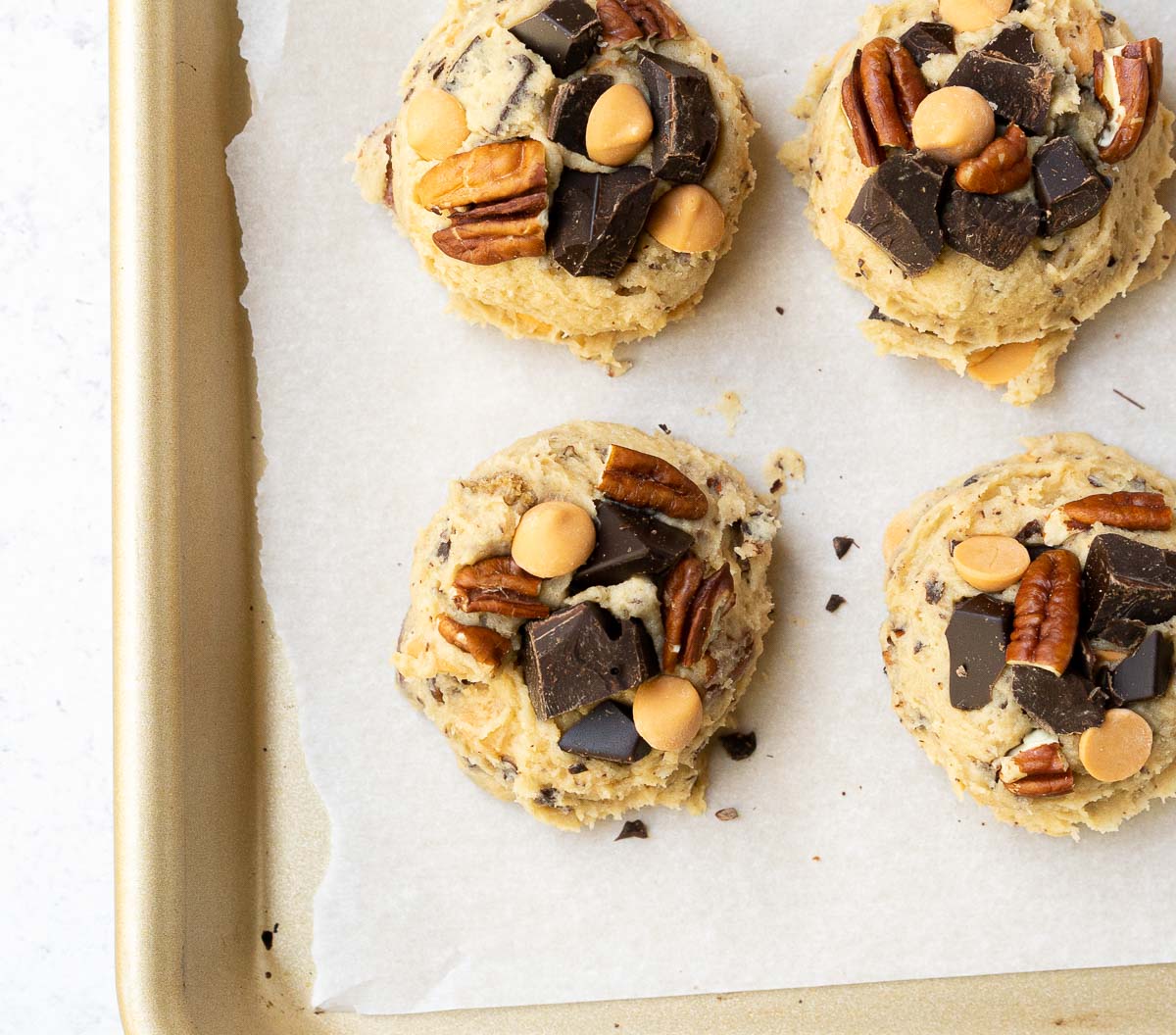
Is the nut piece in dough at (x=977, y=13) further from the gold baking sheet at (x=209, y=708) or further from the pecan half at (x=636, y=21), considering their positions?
the gold baking sheet at (x=209, y=708)

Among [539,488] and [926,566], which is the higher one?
[539,488]

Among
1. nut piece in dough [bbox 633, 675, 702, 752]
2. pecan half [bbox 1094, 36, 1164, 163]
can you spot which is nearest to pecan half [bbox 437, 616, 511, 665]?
nut piece in dough [bbox 633, 675, 702, 752]

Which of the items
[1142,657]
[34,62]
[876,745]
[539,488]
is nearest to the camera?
[1142,657]

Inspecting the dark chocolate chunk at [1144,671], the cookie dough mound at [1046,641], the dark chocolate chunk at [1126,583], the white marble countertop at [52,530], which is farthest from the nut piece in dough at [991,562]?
the white marble countertop at [52,530]

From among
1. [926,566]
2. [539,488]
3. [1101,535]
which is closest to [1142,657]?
[1101,535]

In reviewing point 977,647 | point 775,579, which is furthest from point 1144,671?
point 775,579

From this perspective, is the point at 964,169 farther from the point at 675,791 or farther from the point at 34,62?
the point at 34,62

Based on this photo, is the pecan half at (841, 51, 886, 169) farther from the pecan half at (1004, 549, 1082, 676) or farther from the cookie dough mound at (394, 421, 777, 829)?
the pecan half at (1004, 549, 1082, 676)
